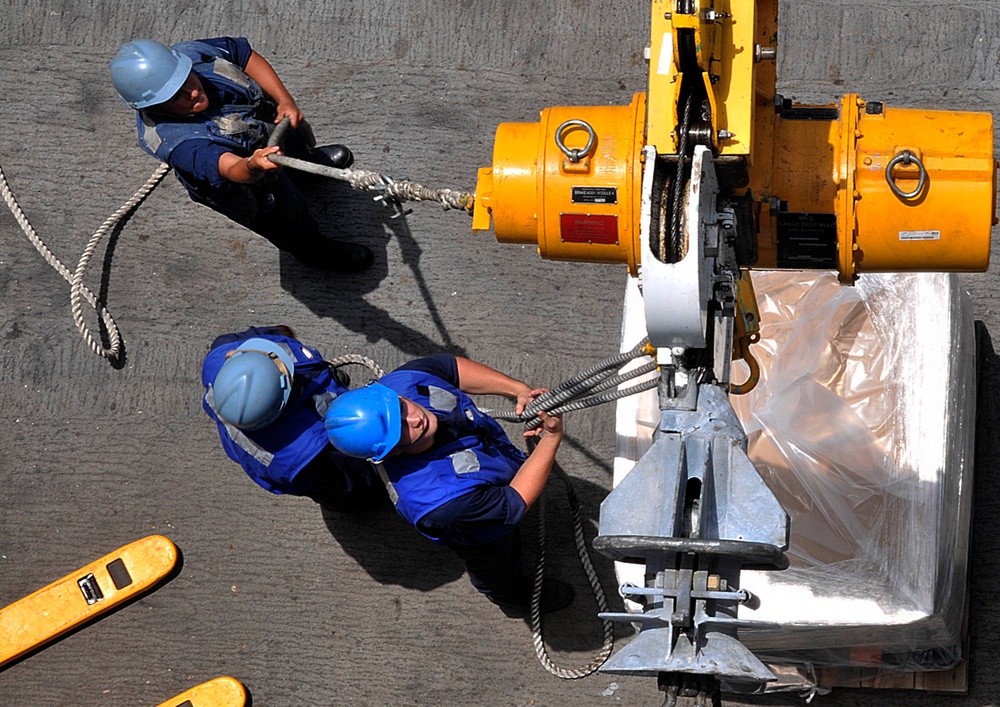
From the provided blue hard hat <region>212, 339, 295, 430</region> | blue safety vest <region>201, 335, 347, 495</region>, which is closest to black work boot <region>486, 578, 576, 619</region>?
blue safety vest <region>201, 335, 347, 495</region>

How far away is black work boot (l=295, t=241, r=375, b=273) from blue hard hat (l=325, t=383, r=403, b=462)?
145 cm

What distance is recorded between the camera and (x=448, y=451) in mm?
4105

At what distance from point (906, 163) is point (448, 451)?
1883 millimetres

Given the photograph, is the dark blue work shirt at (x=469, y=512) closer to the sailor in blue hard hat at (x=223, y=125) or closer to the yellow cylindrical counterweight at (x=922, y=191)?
the sailor in blue hard hat at (x=223, y=125)

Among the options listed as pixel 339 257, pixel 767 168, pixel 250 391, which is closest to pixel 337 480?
pixel 250 391

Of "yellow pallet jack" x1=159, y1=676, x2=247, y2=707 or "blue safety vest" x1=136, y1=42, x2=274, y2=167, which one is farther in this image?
"yellow pallet jack" x1=159, y1=676, x2=247, y2=707

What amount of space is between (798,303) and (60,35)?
3861 mm

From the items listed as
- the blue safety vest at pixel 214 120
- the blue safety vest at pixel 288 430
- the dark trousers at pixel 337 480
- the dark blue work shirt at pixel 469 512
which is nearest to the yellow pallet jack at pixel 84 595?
the dark trousers at pixel 337 480

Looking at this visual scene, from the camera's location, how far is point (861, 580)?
4.04 meters

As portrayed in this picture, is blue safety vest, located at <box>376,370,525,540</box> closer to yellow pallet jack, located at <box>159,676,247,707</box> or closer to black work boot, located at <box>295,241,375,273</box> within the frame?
black work boot, located at <box>295,241,375,273</box>

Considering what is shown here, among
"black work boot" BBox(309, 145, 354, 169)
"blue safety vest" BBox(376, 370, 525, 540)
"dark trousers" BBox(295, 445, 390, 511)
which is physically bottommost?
"dark trousers" BBox(295, 445, 390, 511)

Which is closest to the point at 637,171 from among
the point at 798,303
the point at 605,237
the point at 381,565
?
the point at 605,237

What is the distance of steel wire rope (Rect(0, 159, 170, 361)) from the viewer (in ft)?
17.4

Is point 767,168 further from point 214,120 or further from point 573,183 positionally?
point 214,120
